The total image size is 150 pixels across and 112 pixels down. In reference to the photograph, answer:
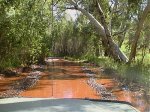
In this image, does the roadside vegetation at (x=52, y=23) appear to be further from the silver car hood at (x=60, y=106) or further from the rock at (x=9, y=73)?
the silver car hood at (x=60, y=106)

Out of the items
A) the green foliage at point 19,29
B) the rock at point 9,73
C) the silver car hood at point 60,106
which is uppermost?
the green foliage at point 19,29

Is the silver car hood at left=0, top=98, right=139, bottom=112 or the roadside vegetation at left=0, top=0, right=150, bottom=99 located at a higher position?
the roadside vegetation at left=0, top=0, right=150, bottom=99

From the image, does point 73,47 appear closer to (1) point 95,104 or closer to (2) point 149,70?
(2) point 149,70

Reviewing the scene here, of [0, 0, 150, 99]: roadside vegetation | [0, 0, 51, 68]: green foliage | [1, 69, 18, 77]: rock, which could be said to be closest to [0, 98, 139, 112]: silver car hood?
[0, 0, 150, 99]: roadside vegetation

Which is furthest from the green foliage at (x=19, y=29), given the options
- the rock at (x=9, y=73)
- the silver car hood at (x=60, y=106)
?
the silver car hood at (x=60, y=106)

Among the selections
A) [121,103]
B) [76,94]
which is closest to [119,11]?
[76,94]

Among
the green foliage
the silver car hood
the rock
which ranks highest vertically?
the green foliage

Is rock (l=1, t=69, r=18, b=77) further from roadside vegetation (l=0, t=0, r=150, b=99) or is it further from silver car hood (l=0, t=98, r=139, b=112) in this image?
silver car hood (l=0, t=98, r=139, b=112)

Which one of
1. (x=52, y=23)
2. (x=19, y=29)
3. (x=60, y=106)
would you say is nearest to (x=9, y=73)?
(x=19, y=29)

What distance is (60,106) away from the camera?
12.4 ft

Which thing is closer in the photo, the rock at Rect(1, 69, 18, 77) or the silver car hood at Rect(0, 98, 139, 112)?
the silver car hood at Rect(0, 98, 139, 112)

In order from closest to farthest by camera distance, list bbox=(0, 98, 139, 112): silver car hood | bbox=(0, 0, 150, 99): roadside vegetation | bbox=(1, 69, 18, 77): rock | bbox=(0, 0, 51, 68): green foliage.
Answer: bbox=(0, 98, 139, 112): silver car hood
bbox=(0, 0, 150, 99): roadside vegetation
bbox=(0, 0, 51, 68): green foliage
bbox=(1, 69, 18, 77): rock

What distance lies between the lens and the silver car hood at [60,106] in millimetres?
3625

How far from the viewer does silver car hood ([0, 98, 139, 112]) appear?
362 cm
